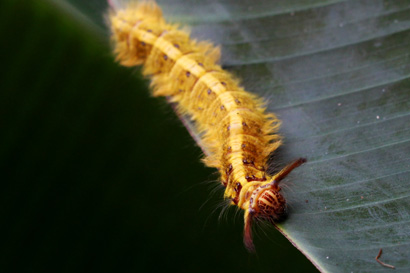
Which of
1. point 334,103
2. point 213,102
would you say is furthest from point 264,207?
point 213,102

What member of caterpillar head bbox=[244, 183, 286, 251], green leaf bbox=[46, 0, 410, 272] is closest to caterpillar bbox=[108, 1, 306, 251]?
caterpillar head bbox=[244, 183, 286, 251]

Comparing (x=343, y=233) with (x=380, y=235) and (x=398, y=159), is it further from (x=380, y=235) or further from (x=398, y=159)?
(x=398, y=159)

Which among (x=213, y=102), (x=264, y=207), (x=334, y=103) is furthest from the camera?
(x=213, y=102)

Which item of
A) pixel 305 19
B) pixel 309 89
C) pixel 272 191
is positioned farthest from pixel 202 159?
pixel 305 19

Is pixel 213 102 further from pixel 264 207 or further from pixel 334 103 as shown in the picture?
pixel 264 207

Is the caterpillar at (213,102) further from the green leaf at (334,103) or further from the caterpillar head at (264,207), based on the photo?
the green leaf at (334,103)

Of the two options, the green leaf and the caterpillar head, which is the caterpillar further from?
the green leaf

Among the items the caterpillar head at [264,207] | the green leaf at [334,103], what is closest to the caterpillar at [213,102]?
the caterpillar head at [264,207]
